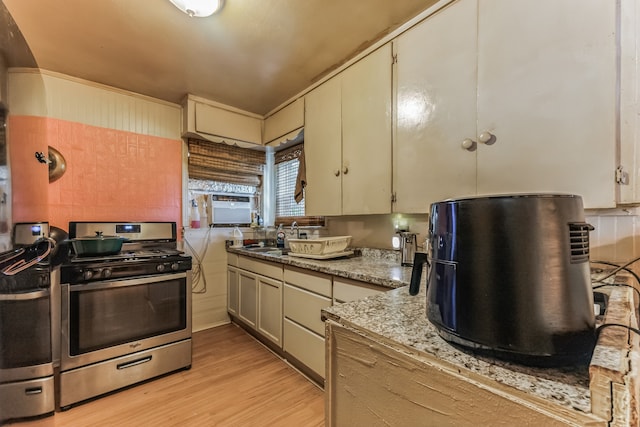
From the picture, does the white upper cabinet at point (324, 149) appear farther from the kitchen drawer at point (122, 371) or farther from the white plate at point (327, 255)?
the kitchen drawer at point (122, 371)

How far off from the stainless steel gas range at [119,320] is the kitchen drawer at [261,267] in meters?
0.55

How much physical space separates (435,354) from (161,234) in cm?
265

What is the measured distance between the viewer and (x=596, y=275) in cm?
99

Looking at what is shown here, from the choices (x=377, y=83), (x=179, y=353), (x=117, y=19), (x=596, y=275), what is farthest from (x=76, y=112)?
(x=596, y=275)

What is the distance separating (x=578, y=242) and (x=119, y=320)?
2366 millimetres

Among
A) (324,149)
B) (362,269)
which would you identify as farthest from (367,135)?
(362,269)

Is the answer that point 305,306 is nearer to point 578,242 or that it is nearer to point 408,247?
point 408,247

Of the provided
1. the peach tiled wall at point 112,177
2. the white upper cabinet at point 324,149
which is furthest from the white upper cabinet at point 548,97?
the peach tiled wall at point 112,177

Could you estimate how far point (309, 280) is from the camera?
1.79 meters

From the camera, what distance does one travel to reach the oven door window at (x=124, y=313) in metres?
1.67

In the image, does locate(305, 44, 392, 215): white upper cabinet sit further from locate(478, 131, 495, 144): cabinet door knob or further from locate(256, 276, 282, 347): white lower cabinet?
locate(256, 276, 282, 347): white lower cabinet

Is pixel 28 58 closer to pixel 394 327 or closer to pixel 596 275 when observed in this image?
pixel 394 327

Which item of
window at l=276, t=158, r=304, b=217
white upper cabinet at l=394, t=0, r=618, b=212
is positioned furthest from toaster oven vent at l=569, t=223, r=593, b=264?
window at l=276, t=158, r=304, b=217

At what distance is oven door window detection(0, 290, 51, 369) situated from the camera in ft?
2.49
